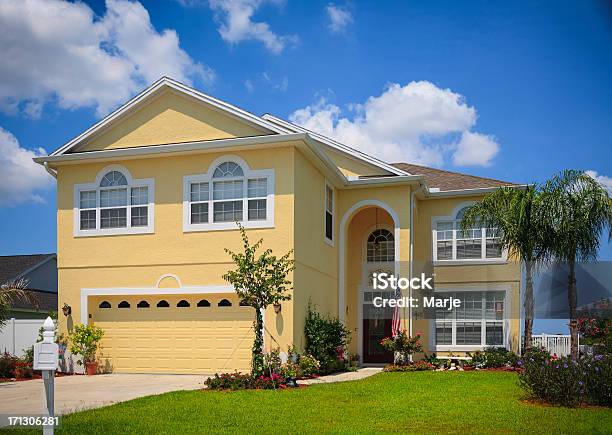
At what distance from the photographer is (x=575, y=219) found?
19297 millimetres

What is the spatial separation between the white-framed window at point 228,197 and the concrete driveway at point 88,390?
4261mm

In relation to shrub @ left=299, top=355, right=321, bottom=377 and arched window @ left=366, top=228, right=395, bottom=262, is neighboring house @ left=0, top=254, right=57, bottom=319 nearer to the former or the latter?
arched window @ left=366, top=228, right=395, bottom=262

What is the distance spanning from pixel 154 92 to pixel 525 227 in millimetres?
11335

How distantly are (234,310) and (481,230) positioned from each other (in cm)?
963

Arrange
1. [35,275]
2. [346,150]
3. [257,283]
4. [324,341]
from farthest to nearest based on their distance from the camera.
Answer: [35,275] < [346,150] < [324,341] < [257,283]

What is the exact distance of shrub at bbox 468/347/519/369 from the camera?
20.4 meters

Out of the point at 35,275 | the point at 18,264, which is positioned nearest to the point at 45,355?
the point at 35,275

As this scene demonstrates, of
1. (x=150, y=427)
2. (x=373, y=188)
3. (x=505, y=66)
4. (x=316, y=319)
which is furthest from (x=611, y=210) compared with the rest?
(x=150, y=427)

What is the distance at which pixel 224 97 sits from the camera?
65.1ft

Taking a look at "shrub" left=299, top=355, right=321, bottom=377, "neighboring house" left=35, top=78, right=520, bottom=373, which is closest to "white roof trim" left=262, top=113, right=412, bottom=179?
"neighboring house" left=35, top=78, right=520, bottom=373

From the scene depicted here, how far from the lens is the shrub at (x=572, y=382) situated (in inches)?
494

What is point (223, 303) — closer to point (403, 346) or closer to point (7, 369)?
point (403, 346)

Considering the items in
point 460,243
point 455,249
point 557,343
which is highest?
point 460,243

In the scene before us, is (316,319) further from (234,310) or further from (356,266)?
(356,266)
